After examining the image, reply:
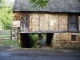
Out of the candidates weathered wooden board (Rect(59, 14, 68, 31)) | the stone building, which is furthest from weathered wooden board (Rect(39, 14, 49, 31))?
weathered wooden board (Rect(59, 14, 68, 31))

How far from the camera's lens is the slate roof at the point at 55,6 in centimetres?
2856

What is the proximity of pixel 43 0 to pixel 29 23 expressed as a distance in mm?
11468

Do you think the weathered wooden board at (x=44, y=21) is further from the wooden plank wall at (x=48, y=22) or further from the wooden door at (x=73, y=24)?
the wooden door at (x=73, y=24)

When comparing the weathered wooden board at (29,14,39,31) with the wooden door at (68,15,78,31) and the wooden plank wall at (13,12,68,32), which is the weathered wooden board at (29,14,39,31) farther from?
the wooden door at (68,15,78,31)

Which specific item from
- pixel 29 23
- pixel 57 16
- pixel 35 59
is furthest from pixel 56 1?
pixel 35 59

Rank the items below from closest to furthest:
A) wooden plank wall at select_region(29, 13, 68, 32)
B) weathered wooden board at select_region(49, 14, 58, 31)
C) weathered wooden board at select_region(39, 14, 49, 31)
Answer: wooden plank wall at select_region(29, 13, 68, 32) < weathered wooden board at select_region(39, 14, 49, 31) < weathered wooden board at select_region(49, 14, 58, 31)

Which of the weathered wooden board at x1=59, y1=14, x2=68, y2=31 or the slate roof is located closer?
the slate roof

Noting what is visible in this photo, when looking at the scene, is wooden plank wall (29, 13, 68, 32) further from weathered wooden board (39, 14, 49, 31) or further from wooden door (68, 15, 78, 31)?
wooden door (68, 15, 78, 31)

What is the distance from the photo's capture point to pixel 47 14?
1131 inches

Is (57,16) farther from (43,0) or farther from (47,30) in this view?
(43,0)

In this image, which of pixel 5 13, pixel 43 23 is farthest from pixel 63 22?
pixel 5 13

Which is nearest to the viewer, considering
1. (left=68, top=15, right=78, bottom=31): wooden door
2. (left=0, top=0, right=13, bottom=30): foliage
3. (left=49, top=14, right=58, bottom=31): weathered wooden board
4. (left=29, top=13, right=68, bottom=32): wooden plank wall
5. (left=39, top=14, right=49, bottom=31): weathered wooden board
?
(left=29, top=13, right=68, bottom=32): wooden plank wall

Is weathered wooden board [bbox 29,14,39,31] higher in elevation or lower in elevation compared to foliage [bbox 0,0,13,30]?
lower

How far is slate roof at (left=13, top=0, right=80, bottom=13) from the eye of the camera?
1124 inches
